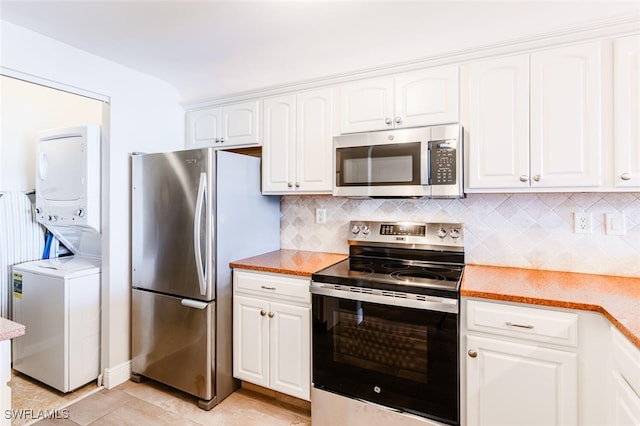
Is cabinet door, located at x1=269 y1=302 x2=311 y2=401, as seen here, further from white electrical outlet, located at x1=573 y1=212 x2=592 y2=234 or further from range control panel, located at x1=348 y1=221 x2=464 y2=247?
white electrical outlet, located at x1=573 y1=212 x2=592 y2=234

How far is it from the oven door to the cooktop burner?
0.26 ft

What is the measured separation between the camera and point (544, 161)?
1.70 m

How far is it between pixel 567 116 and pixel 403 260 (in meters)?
1.18

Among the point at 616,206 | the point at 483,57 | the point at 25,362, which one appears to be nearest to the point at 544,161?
the point at 616,206

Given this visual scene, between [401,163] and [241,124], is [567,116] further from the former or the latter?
[241,124]

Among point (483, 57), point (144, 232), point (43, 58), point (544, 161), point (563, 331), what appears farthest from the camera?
point (144, 232)

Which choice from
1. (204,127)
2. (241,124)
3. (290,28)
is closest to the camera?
(290,28)

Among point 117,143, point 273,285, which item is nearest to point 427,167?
point 273,285

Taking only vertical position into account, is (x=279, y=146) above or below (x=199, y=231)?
above

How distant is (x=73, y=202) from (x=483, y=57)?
2.86m

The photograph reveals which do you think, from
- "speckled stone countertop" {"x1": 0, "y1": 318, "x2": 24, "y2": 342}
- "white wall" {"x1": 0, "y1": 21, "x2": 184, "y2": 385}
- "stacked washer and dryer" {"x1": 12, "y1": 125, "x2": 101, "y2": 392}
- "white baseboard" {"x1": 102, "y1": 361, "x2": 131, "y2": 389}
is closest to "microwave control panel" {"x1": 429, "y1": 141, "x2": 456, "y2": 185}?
"speckled stone countertop" {"x1": 0, "y1": 318, "x2": 24, "y2": 342}

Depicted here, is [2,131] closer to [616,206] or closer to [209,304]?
[209,304]

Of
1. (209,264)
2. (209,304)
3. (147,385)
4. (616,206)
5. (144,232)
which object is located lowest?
(147,385)

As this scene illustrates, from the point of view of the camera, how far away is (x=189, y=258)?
7.04ft
